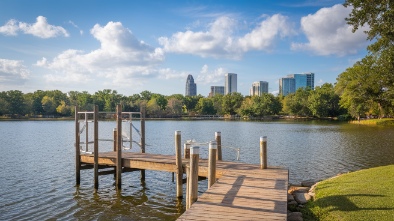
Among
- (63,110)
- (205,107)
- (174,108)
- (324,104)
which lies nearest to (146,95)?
(174,108)

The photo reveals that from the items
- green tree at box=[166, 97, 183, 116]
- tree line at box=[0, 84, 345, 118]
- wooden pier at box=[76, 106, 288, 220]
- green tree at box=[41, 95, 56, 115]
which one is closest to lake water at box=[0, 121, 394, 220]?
wooden pier at box=[76, 106, 288, 220]

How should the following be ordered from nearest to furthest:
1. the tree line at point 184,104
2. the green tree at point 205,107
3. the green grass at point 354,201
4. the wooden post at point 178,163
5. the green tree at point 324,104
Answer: the green grass at point 354,201, the wooden post at point 178,163, the green tree at point 324,104, the tree line at point 184,104, the green tree at point 205,107

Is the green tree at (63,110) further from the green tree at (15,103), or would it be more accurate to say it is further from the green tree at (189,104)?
the green tree at (189,104)

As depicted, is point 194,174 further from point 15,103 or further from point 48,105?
point 48,105

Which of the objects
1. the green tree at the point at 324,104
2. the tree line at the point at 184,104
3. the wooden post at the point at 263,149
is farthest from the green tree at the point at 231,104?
the wooden post at the point at 263,149

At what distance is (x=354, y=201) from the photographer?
10.0 meters

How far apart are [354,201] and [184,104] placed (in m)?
148

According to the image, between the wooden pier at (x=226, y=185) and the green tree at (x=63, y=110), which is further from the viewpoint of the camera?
the green tree at (x=63, y=110)

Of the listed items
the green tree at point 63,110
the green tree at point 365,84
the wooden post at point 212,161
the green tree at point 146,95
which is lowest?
the wooden post at point 212,161

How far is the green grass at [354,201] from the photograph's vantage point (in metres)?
8.99

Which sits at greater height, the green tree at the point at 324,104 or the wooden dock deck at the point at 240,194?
the green tree at the point at 324,104

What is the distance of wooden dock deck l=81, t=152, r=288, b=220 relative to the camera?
8078 mm

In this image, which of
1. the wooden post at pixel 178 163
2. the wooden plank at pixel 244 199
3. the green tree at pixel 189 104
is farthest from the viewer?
the green tree at pixel 189 104

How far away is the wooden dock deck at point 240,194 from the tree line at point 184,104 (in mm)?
101779
